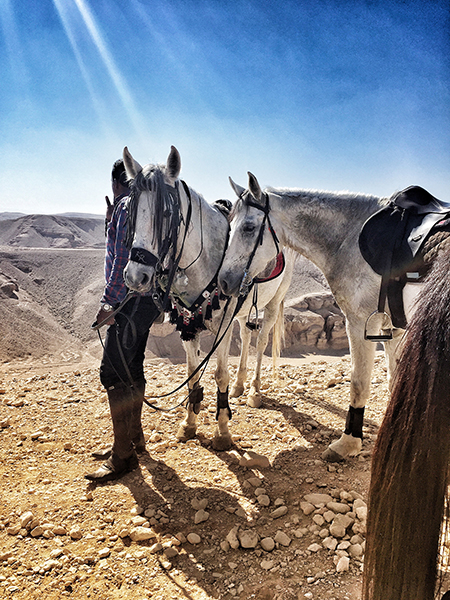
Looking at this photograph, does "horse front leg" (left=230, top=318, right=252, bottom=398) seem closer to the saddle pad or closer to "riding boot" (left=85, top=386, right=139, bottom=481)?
"riding boot" (left=85, top=386, right=139, bottom=481)

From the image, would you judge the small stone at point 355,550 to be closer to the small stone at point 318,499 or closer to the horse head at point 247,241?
the small stone at point 318,499

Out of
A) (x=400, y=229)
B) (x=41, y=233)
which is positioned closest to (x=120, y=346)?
(x=400, y=229)

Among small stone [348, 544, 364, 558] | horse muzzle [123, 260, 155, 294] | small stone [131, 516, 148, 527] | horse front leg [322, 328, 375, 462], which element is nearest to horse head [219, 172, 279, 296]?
horse muzzle [123, 260, 155, 294]

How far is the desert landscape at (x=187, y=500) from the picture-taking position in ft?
5.57

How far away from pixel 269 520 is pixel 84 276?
61.0 feet

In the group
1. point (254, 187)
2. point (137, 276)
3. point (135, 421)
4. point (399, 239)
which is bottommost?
point (135, 421)

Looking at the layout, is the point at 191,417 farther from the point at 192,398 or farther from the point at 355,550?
the point at 355,550

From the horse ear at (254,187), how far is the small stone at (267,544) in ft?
7.06

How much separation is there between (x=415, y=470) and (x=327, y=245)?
6.32 ft

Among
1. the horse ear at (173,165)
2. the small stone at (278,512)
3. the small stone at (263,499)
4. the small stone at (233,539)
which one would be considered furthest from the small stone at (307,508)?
the horse ear at (173,165)

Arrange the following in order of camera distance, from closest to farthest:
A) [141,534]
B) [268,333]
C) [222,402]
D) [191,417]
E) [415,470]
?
[415,470] < [141,534] < [222,402] < [191,417] < [268,333]

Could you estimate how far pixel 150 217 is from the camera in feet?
7.50

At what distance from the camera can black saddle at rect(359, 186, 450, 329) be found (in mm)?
1848

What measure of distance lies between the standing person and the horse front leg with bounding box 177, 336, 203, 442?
53cm
